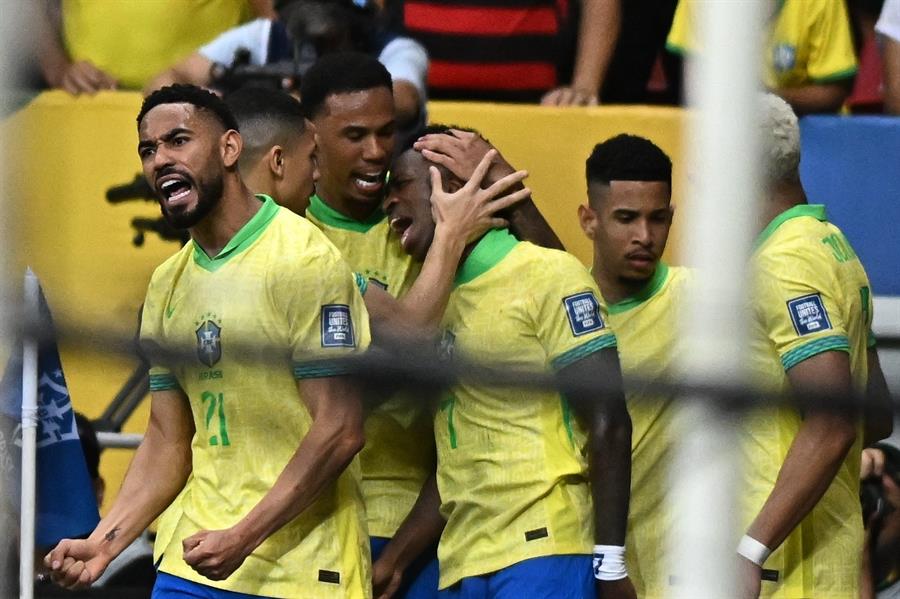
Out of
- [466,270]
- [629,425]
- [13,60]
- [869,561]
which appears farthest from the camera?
[869,561]

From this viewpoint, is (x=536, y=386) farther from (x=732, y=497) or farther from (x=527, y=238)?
(x=527, y=238)

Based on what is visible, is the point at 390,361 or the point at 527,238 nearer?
the point at 390,361

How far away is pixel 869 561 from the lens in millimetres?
4297

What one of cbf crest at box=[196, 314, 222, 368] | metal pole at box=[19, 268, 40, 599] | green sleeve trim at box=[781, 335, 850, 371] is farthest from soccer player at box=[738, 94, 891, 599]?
metal pole at box=[19, 268, 40, 599]

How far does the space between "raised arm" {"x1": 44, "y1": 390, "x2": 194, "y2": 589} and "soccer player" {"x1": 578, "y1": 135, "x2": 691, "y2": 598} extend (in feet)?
2.96

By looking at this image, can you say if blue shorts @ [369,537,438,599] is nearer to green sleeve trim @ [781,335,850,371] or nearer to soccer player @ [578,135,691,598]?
soccer player @ [578,135,691,598]

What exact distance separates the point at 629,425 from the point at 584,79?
1.53 meters

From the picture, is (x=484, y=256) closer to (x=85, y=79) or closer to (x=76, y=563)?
(x=76, y=563)

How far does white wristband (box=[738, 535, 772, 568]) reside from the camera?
3.67m

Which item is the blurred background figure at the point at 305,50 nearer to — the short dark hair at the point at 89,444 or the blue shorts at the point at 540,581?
the short dark hair at the point at 89,444

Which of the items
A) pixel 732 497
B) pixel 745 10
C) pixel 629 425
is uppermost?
pixel 745 10

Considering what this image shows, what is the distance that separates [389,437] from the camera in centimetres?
408

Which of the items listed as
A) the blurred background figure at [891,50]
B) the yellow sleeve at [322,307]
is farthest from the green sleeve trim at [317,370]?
the blurred background figure at [891,50]

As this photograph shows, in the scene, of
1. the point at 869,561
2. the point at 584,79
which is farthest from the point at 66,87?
the point at 869,561
